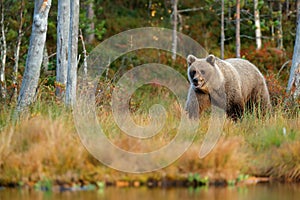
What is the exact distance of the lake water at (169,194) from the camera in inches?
335

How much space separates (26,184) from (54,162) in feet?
1.55

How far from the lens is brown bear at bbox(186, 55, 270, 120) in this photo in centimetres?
1317

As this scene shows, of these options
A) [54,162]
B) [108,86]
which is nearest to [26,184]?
[54,162]

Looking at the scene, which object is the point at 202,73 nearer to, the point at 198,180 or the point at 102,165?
the point at 198,180

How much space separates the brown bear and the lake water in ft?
13.5

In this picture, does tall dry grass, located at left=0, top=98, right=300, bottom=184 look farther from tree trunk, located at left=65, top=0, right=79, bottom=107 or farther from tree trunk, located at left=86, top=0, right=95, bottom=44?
tree trunk, located at left=86, top=0, right=95, bottom=44

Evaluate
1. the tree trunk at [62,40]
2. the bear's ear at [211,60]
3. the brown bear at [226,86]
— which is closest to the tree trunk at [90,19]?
the tree trunk at [62,40]

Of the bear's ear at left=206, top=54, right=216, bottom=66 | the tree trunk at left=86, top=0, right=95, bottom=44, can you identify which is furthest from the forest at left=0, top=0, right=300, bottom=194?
the tree trunk at left=86, top=0, right=95, bottom=44

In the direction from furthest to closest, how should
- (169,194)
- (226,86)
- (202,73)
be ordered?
1. (226,86)
2. (202,73)
3. (169,194)

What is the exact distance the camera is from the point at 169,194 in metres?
8.78

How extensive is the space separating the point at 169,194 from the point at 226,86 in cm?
520

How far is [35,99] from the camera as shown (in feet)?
40.1

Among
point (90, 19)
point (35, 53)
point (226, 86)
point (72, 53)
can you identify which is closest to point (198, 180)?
point (35, 53)

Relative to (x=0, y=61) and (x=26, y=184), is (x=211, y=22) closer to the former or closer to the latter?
(x=0, y=61)
